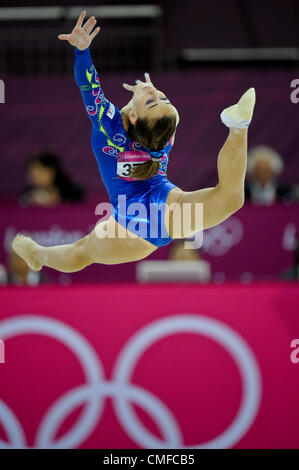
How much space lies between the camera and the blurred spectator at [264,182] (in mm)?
5812

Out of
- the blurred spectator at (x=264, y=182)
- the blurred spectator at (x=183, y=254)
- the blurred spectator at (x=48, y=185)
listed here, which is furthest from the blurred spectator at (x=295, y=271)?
the blurred spectator at (x=48, y=185)

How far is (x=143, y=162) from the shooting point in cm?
259

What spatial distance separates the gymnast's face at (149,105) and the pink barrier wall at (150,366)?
5.44 ft

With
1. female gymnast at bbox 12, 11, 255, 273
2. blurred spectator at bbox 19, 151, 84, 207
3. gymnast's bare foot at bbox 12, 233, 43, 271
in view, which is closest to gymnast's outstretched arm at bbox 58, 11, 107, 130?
female gymnast at bbox 12, 11, 255, 273

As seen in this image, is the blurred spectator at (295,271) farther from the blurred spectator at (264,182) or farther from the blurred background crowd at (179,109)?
the blurred spectator at (264,182)

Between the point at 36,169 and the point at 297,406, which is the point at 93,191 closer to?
the point at 36,169

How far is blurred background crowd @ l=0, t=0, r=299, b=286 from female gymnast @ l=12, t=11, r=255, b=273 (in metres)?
3.05

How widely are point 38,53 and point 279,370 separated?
504 centimetres

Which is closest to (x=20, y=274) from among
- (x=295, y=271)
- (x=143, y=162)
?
(x=295, y=271)

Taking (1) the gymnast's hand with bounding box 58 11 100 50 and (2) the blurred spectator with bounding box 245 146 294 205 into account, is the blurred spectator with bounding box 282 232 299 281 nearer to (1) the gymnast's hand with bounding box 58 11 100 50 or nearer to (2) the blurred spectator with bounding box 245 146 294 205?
(2) the blurred spectator with bounding box 245 146 294 205

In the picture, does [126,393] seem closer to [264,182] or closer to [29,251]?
[29,251]

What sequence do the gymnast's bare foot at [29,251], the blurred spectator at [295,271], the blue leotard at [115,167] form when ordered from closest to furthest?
the blue leotard at [115,167], the gymnast's bare foot at [29,251], the blurred spectator at [295,271]

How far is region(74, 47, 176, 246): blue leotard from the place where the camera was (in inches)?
101

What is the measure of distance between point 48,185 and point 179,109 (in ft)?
6.70
